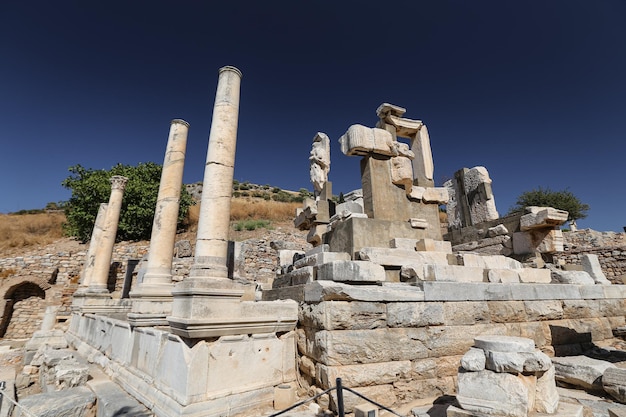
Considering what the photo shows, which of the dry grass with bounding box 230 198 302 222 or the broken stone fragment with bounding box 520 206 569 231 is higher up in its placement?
the dry grass with bounding box 230 198 302 222

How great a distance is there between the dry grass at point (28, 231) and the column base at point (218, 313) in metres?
24.5

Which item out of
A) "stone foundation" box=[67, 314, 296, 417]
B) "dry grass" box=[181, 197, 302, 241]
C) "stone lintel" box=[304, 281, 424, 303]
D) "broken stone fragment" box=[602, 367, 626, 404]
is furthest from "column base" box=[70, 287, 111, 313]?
"broken stone fragment" box=[602, 367, 626, 404]

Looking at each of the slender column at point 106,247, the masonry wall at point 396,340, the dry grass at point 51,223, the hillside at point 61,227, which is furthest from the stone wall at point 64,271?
the masonry wall at point 396,340

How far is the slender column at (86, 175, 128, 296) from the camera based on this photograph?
11.2m

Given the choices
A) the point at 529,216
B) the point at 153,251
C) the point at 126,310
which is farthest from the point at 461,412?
the point at 126,310

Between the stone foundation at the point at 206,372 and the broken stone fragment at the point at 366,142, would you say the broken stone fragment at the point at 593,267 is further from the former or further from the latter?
the stone foundation at the point at 206,372

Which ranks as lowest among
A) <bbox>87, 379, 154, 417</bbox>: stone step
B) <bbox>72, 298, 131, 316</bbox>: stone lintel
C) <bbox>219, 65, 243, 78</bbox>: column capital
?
<bbox>87, 379, 154, 417</bbox>: stone step

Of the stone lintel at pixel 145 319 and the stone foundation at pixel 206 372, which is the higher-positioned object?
the stone lintel at pixel 145 319

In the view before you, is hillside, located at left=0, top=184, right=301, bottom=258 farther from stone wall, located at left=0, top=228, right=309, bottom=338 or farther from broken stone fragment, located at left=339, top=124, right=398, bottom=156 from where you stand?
broken stone fragment, located at left=339, top=124, right=398, bottom=156

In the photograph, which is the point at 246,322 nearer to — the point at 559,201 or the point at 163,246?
the point at 163,246

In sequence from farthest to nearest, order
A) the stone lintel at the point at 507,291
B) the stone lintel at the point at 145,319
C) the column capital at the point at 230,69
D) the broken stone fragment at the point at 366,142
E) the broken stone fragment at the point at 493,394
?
1. the broken stone fragment at the point at 366,142
2. the stone lintel at the point at 145,319
3. the column capital at the point at 230,69
4. the stone lintel at the point at 507,291
5. the broken stone fragment at the point at 493,394

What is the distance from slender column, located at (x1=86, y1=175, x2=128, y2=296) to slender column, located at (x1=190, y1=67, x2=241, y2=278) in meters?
8.84

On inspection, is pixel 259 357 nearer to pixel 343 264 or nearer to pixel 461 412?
pixel 343 264

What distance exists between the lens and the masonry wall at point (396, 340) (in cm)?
372
